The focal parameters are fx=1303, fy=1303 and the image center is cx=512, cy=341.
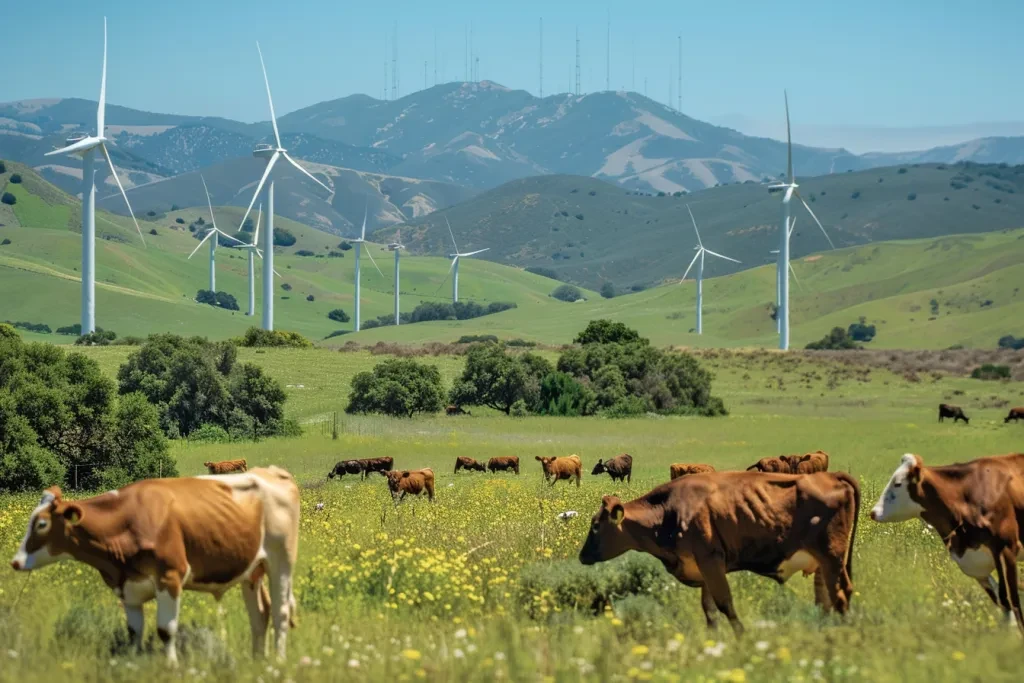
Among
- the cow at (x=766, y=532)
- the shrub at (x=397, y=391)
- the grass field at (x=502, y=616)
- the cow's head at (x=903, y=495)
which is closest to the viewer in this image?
the grass field at (x=502, y=616)

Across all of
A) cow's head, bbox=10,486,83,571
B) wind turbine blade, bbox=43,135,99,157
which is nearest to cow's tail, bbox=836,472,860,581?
cow's head, bbox=10,486,83,571

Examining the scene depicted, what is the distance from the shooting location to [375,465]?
3678 centimetres

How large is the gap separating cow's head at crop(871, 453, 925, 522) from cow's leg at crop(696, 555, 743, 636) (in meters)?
1.87

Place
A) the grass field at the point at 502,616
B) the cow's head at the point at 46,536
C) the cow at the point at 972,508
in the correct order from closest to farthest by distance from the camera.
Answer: the grass field at the point at 502,616 → the cow's head at the point at 46,536 → the cow at the point at 972,508

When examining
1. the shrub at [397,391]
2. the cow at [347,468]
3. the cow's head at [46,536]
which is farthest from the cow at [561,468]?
the cow's head at [46,536]

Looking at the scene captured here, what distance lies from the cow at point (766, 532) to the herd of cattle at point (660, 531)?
12 mm

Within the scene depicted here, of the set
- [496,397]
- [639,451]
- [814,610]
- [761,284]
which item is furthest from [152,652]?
[761,284]

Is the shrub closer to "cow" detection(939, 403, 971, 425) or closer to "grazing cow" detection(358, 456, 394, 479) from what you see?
"grazing cow" detection(358, 456, 394, 479)

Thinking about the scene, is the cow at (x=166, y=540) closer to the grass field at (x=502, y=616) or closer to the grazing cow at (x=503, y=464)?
the grass field at (x=502, y=616)

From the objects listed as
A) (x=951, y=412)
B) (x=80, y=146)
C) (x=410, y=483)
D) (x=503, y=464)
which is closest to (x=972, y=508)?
(x=410, y=483)

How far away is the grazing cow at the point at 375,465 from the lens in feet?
120

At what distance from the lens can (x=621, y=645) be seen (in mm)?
10172

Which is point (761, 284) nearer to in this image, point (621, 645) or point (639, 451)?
point (639, 451)

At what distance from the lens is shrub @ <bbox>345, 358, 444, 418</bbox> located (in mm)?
57875
